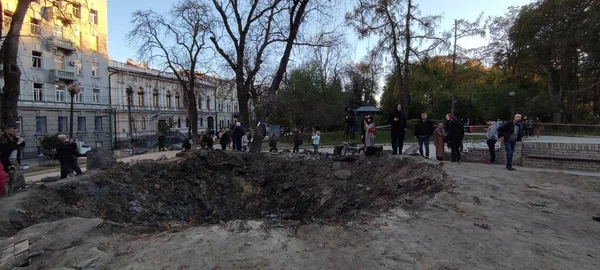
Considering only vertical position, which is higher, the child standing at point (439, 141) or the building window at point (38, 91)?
the building window at point (38, 91)

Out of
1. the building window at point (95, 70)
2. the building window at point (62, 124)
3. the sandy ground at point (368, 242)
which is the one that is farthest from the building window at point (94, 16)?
the sandy ground at point (368, 242)

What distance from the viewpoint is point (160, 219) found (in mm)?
8141

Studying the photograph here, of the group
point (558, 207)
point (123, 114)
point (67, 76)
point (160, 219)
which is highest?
point (67, 76)

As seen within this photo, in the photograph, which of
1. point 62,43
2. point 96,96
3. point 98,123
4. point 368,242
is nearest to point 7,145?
point 368,242

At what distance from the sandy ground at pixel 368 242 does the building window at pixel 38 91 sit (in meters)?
37.9

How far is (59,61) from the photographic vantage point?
38.7 m

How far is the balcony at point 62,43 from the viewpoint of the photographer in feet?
A: 119

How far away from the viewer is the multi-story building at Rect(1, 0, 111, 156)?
34.2 metres

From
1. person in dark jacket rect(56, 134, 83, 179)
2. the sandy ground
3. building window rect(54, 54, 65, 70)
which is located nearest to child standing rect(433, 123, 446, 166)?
A: the sandy ground

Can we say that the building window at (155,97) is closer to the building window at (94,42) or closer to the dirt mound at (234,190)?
the building window at (94,42)

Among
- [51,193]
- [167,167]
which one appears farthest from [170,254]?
[167,167]

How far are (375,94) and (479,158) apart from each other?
47.5m

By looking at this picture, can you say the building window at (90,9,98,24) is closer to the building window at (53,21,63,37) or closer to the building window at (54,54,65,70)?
the building window at (53,21,63,37)

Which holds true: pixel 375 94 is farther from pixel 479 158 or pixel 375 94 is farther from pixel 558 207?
pixel 558 207
